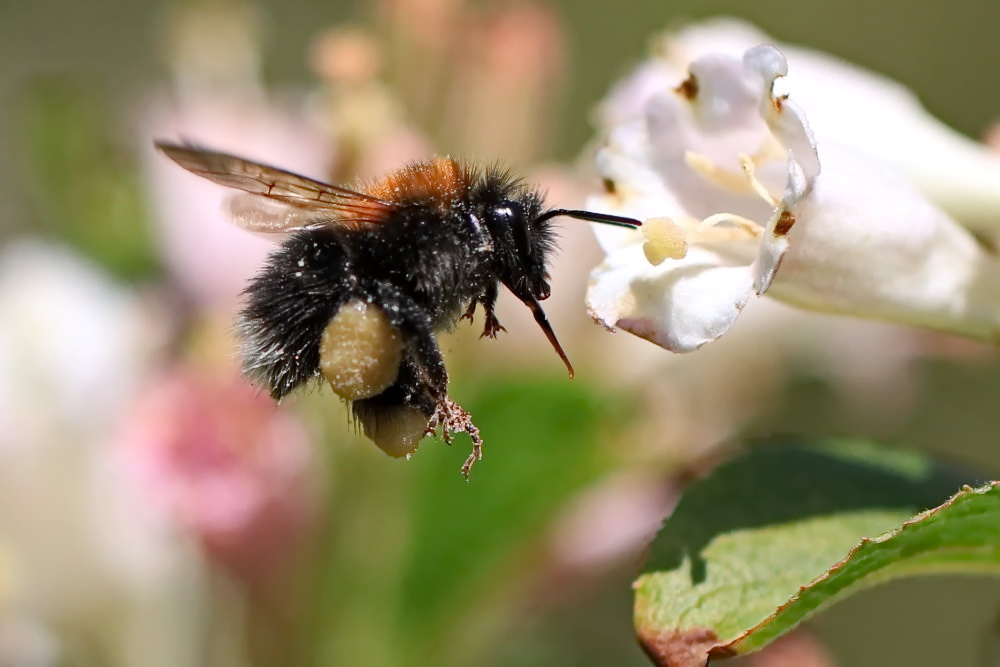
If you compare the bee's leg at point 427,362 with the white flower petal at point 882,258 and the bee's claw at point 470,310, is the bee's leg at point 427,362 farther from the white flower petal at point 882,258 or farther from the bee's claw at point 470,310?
the white flower petal at point 882,258

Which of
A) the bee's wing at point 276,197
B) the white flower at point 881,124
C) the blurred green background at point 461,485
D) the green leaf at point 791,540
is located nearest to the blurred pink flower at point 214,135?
the blurred green background at point 461,485

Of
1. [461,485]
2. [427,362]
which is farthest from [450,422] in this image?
[461,485]

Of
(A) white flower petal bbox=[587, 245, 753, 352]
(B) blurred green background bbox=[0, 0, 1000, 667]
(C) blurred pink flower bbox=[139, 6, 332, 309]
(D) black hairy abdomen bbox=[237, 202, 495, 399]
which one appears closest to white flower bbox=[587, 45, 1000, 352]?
(A) white flower petal bbox=[587, 245, 753, 352]

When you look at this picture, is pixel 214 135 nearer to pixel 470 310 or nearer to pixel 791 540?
pixel 470 310

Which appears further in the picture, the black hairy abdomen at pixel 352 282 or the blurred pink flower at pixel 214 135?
the blurred pink flower at pixel 214 135

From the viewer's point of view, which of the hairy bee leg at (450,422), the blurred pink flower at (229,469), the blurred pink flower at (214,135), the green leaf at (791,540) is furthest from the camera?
the blurred pink flower at (214,135)
